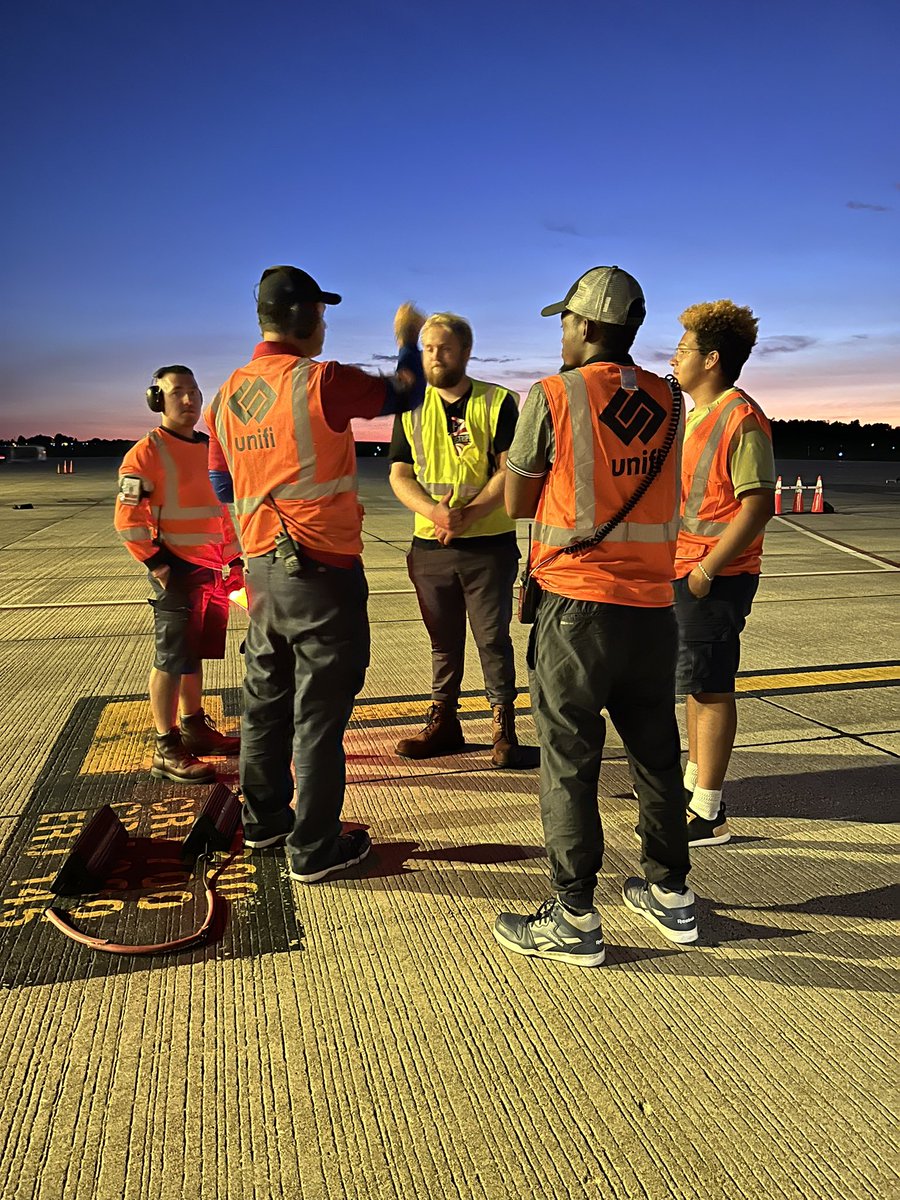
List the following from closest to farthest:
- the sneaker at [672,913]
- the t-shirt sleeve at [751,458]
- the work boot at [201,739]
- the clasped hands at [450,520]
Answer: the sneaker at [672,913] < the t-shirt sleeve at [751,458] < the clasped hands at [450,520] < the work boot at [201,739]

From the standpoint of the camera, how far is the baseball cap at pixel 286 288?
3.21 metres

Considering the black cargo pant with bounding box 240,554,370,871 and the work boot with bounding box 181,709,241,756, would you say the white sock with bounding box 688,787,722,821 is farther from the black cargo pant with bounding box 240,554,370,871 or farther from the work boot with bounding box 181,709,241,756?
the work boot with bounding box 181,709,241,756

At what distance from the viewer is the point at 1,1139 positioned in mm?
2027

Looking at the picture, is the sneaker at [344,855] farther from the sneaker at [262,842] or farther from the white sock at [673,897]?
the white sock at [673,897]

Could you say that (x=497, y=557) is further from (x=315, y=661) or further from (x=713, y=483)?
(x=315, y=661)

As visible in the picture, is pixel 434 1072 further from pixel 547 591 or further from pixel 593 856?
pixel 547 591

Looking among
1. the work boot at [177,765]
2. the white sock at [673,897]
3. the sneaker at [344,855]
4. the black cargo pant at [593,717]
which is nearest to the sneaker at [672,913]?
the white sock at [673,897]

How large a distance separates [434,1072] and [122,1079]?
2.47ft

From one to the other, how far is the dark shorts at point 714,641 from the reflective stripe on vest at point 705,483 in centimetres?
19

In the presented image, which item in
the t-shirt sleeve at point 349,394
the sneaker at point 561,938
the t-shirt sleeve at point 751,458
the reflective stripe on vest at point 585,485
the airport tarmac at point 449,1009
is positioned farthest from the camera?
the t-shirt sleeve at point 751,458

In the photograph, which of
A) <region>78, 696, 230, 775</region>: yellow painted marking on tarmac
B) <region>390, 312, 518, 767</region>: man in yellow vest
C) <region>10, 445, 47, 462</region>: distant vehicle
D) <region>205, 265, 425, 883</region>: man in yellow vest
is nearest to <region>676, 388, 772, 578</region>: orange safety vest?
<region>390, 312, 518, 767</region>: man in yellow vest

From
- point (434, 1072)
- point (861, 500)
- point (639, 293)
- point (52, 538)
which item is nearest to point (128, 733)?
point (434, 1072)

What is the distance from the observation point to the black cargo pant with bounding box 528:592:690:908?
2.65 meters

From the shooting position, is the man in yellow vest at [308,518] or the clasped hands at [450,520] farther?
the clasped hands at [450,520]
